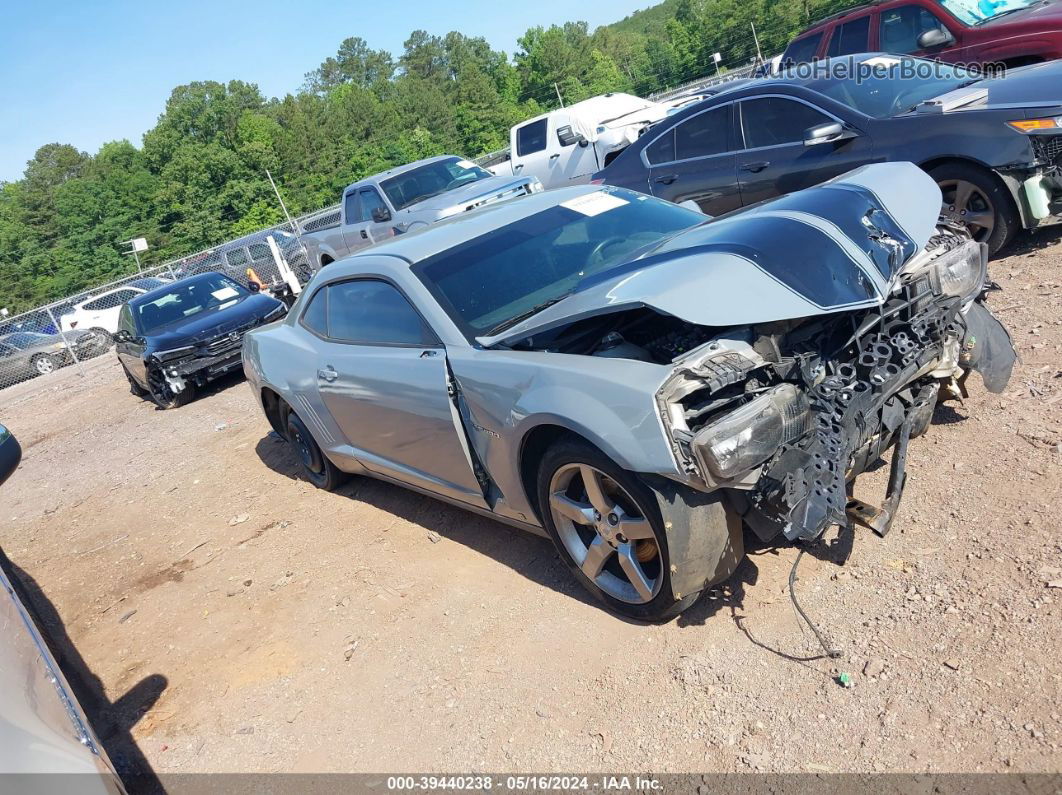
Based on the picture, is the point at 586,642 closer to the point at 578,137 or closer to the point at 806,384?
the point at 806,384

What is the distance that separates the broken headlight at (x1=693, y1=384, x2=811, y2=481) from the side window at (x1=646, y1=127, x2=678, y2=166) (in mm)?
5605

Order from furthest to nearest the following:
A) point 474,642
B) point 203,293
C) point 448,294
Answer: point 203,293
point 448,294
point 474,642

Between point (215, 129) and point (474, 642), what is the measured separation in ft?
224

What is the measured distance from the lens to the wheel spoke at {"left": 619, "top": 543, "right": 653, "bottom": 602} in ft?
10.3

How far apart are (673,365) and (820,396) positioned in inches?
22.9

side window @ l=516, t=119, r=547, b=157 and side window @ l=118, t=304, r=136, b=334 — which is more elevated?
side window @ l=516, t=119, r=547, b=157

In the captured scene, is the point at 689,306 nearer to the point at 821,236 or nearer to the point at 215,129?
the point at 821,236

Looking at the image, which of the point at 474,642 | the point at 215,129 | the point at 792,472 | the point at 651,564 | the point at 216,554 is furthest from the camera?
the point at 215,129

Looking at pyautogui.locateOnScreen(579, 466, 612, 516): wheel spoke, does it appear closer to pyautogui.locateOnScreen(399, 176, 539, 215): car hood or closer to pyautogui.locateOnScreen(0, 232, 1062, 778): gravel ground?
pyautogui.locateOnScreen(0, 232, 1062, 778): gravel ground

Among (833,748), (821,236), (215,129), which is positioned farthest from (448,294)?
(215,129)

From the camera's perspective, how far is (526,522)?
145 inches

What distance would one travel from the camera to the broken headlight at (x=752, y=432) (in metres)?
2.66

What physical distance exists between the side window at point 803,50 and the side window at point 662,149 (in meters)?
4.98

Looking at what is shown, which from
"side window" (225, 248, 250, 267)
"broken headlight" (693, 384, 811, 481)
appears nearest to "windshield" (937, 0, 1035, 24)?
"broken headlight" (693, 384, 811, 481)
